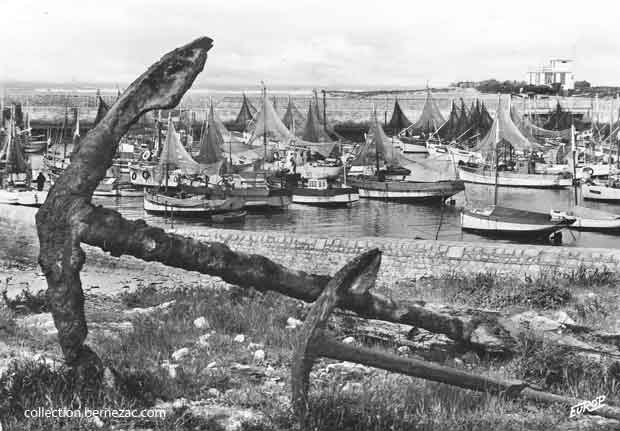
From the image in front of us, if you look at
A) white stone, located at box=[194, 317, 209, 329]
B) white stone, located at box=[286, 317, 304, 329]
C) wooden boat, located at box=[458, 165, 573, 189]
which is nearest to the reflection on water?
wooden boat, located at box=[458, 165, 573, 189]

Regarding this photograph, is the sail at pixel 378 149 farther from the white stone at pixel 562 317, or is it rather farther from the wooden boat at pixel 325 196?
the white stone at pixel 562 317

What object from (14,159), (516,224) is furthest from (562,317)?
(14,159)

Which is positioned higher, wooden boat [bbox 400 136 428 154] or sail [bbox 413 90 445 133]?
sail [bbox 413 90 445 133]

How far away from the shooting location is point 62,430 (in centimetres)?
446

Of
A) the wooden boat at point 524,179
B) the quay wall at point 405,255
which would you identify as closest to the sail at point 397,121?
the wooden boat at point 524,179

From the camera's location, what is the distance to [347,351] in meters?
4.33

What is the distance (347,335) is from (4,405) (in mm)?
3168

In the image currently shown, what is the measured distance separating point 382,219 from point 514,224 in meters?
9.10

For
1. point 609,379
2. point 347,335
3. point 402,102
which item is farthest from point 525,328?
point 402,102

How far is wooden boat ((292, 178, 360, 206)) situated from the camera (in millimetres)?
43500

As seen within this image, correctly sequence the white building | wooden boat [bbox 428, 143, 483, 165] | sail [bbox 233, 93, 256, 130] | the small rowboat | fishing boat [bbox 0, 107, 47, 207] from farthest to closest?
1. the white building
2. sail [bbox 233, 93, 256, 130]
3. wooden boat [bbox 428, 143, 483, 165]
4. the small rowboat
5. fishing boat [bbox 0, 107, 47, 207]

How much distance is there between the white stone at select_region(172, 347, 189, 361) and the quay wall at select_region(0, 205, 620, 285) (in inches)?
224

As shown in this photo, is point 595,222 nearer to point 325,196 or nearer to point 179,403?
point 325,196

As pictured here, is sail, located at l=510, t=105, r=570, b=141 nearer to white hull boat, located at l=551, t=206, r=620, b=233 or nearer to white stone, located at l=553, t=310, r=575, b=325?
white hull boat, located at l=551, t=206, r=620, b=233
